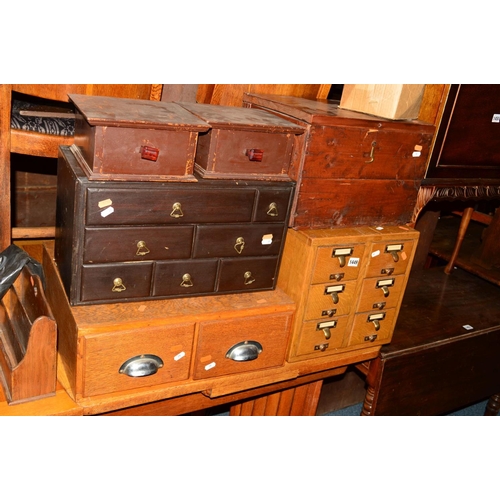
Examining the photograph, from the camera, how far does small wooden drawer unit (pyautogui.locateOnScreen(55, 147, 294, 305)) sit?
5.77 feet

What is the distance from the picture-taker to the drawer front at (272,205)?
2008 mm

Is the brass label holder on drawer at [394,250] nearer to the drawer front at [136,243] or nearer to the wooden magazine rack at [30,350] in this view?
the drawer front at [136,243]

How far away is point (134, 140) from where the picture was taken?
171 centimetres

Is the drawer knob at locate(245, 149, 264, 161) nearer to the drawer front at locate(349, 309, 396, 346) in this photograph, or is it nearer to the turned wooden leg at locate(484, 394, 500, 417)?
the drawer front at locate(349, 309, 396, 346)

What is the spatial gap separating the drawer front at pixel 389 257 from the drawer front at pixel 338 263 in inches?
2.7

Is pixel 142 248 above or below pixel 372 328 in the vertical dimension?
above

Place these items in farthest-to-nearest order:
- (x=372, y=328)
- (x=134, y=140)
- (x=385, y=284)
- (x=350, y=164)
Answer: (x=372, y=328), (x=385, y=284), (x=350, y=164), (x=134, y=140)

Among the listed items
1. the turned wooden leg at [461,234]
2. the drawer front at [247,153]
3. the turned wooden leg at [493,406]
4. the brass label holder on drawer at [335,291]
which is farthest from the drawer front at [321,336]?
the turned wooden leg at [493,406]

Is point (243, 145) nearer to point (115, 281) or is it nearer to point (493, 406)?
point (115, 281)

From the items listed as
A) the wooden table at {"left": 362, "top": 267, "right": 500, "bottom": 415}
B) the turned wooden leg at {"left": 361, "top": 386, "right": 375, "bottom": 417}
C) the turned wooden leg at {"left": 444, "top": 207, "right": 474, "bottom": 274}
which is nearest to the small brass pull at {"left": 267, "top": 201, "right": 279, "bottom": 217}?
the wooden table at {"left": 362, "top": 267, "right": 500, "bottom": 415}

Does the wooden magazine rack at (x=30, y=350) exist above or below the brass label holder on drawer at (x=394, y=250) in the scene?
below

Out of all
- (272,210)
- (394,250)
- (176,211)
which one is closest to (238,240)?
(272,210)

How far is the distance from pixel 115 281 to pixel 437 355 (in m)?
1.74

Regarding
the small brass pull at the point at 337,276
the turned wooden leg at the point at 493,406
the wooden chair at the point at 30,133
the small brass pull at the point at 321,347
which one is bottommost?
the turned wooden leg at the point at 493,406
